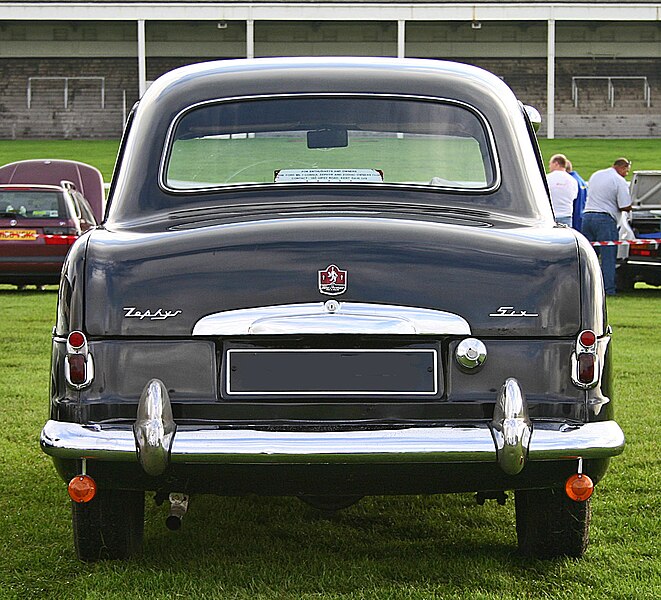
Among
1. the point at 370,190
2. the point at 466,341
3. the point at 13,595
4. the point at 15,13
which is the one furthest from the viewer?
the point at 15,13

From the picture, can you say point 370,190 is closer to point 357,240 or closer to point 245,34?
point 357,240

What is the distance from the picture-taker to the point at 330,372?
411 centimetres

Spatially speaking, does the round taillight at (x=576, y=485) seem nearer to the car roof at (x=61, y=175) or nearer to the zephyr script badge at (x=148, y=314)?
the zephyr script badge at (x=148, y=314)

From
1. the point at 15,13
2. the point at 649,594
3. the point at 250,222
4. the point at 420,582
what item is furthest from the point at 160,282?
the point at 15,13

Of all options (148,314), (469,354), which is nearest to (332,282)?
(469,354)

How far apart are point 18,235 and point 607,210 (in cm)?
775

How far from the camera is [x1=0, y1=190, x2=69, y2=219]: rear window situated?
59.9 ft

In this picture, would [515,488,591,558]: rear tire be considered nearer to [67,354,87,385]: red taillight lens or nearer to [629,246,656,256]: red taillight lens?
[67,354,87,385]: red taillight lens

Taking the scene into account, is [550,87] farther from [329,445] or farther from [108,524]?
[329,445]

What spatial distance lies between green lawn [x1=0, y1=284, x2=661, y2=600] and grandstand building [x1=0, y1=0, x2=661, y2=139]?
51.5 metres

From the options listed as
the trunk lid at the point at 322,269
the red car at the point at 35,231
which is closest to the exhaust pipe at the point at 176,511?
the trunk lid at the point at 322,269

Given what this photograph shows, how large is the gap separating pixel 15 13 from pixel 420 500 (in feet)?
187

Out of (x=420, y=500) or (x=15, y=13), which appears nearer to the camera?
(x=420, y=500)

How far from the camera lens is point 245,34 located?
62.6m
